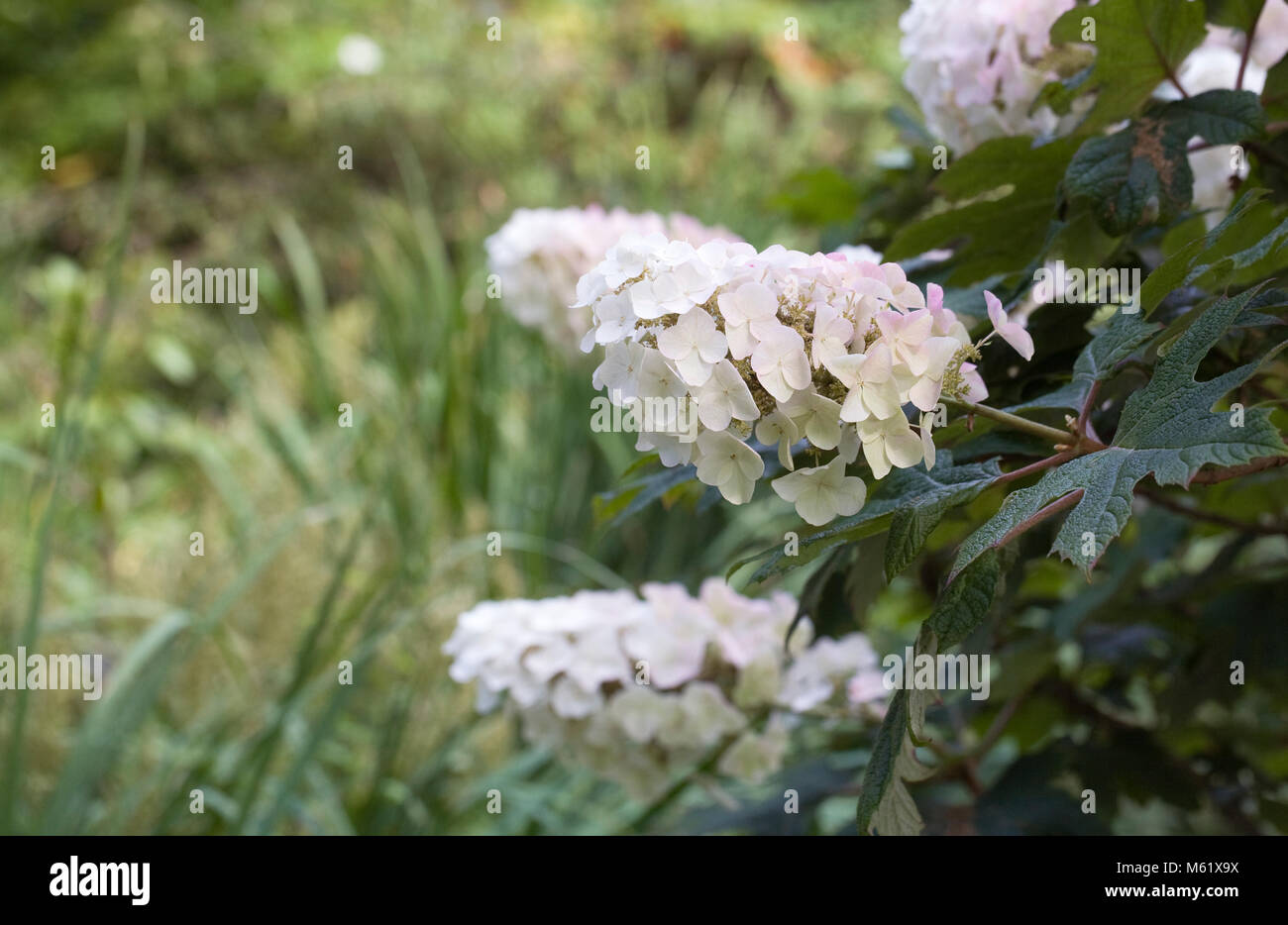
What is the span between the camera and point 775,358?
447mm

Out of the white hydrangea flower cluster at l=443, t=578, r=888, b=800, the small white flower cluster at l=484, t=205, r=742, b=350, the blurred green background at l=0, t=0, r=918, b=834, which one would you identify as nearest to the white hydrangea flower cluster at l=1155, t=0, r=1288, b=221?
the blurred green background at l=0, t=0, r=918, b=834

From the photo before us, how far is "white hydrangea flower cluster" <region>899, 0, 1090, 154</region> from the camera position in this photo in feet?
2.24

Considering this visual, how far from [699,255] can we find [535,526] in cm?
147

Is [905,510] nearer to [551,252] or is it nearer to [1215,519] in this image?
[1215,519]

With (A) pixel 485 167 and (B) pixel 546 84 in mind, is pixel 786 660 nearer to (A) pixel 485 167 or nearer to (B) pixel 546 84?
(A) pixel 485 167

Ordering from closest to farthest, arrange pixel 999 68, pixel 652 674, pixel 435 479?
1. pixel 999 68
2. pixel 652 674
3. pixel 435 479

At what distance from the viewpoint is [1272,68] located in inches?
25.4

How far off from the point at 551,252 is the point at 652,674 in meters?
0.64

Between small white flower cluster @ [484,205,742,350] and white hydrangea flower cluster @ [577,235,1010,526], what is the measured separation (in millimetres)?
768

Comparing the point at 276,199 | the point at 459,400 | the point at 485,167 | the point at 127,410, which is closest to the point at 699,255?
the point at 459,400

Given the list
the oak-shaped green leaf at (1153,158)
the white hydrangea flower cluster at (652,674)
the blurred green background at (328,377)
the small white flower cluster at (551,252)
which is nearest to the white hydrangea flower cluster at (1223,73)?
the oak-shaped green leaf at (1153,158)

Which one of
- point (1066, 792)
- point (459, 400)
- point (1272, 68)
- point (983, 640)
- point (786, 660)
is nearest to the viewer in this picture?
point (1272, 68)

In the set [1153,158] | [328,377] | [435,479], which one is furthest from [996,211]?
[328,377]

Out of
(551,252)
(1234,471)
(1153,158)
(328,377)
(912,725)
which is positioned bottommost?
(912,725)
